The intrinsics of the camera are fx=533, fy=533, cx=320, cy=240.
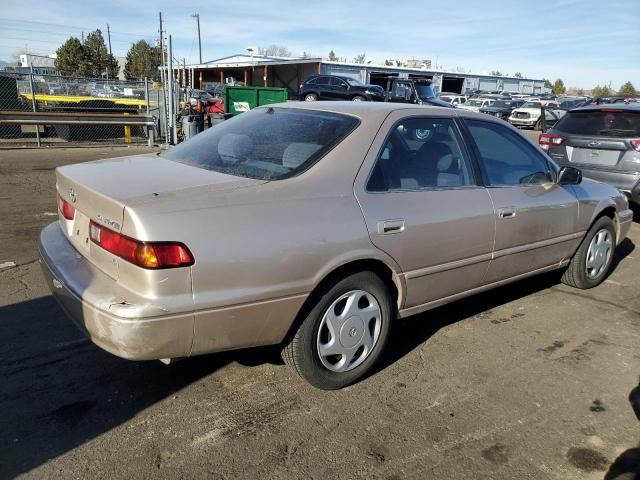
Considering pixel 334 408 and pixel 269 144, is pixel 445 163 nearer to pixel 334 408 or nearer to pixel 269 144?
pixel 269 144

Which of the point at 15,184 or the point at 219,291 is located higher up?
the point at 219,291

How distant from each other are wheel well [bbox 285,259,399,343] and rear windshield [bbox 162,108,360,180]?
22.9 inches

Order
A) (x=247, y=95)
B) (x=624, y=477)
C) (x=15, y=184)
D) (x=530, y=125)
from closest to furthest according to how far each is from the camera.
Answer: (x=624, y=477)
(x=15, y=184)
(x=247, y=95)
(x=530, y=125)

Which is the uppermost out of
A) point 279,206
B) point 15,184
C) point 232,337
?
point 279,206

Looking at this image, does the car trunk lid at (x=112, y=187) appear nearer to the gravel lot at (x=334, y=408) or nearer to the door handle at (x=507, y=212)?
the gravel lot at (x=334, y=408)

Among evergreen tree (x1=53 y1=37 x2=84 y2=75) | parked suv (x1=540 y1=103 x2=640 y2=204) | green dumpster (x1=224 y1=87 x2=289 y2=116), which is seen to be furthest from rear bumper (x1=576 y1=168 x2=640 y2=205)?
evergreen tree (x1=53 y1=37 x2=84 y2=75)

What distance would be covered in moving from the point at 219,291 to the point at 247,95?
45.4 feet

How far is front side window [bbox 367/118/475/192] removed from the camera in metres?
3.16

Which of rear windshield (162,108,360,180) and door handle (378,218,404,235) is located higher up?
rear windshield (162,108,360,180)

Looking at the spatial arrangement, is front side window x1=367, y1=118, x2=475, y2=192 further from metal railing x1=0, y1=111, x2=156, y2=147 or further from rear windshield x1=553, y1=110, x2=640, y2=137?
metal railing x1=0, y1=111, x2=156, y2=147

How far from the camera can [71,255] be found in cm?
287

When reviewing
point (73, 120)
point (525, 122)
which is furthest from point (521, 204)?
point (525, 122)

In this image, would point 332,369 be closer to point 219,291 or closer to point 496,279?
point 219,291

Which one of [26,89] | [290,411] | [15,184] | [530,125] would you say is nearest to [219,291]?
[290,411]
